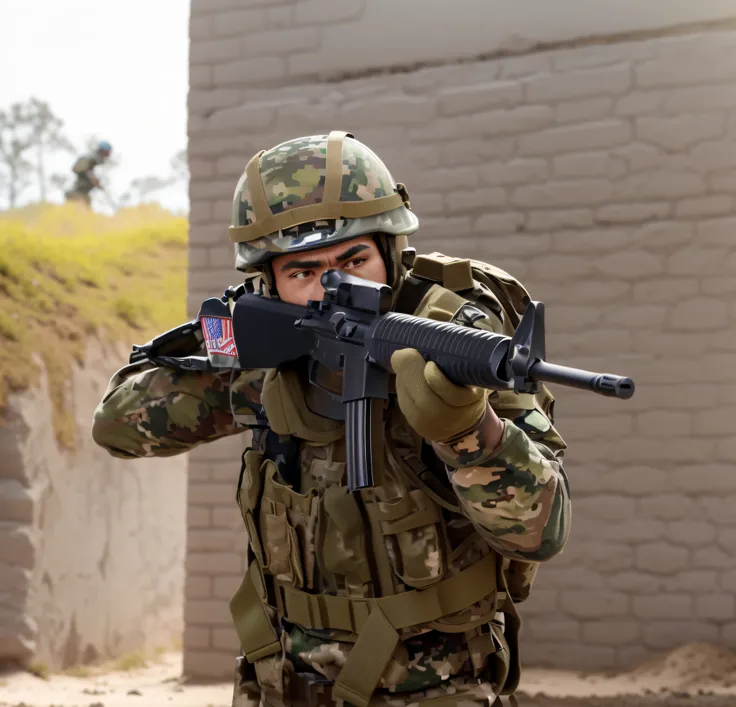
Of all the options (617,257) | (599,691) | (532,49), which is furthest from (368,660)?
(532,49)

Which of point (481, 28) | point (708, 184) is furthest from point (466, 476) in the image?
point (481, 28)

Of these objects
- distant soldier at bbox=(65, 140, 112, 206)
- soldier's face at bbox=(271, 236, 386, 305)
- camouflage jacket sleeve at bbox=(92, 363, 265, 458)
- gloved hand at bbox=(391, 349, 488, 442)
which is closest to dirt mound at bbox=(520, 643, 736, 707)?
camouflage jacket sleeve at bbox=(92, 363, 265, 458)

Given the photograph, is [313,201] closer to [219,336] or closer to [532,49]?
[219,336]

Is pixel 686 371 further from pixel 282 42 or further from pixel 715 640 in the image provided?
pixel 282 42

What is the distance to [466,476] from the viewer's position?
5.24ft

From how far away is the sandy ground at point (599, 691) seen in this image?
3.47 meters

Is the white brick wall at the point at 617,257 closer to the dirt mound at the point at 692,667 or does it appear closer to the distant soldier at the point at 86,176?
the dirt mound at the point at 692,667

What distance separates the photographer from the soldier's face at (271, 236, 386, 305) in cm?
190

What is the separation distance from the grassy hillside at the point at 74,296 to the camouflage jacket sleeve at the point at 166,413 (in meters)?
2.91

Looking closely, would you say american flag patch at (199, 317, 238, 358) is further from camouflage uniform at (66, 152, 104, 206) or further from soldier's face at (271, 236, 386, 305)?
camouflage uniform at (66, 152, 104, 206)

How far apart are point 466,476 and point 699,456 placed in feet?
7.80

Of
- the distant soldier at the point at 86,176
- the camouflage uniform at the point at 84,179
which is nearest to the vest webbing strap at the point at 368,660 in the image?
the distant soldier at the point at 86,176

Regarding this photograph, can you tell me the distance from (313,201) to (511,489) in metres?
0.71

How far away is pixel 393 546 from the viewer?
6.11ft
